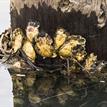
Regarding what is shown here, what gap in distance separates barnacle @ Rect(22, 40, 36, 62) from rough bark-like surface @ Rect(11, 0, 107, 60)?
0.17 meters

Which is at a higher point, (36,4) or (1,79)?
(36,4)

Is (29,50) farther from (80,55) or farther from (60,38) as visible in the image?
(80,55)

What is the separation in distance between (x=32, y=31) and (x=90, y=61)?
1.65 feet

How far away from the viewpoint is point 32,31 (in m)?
4.56

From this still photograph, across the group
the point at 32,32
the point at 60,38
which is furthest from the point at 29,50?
the point at 60,38

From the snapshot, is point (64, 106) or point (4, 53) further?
point (4, 53)

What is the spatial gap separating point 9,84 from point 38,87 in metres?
0.21

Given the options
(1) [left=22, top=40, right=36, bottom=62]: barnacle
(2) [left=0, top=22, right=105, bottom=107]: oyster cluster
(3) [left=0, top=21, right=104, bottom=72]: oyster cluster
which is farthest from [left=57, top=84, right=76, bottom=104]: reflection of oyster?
(1) [left=22, top=40, right=36, bottom=62]: barnacle

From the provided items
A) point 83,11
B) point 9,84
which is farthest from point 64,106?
point 83,11

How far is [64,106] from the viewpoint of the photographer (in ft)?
12.4

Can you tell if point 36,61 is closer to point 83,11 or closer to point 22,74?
point 22,74

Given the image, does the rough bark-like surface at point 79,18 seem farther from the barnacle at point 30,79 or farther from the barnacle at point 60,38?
the barnacle at point 30,79

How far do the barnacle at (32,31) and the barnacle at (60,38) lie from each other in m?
0.17

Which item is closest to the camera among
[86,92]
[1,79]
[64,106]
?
[64,106]
